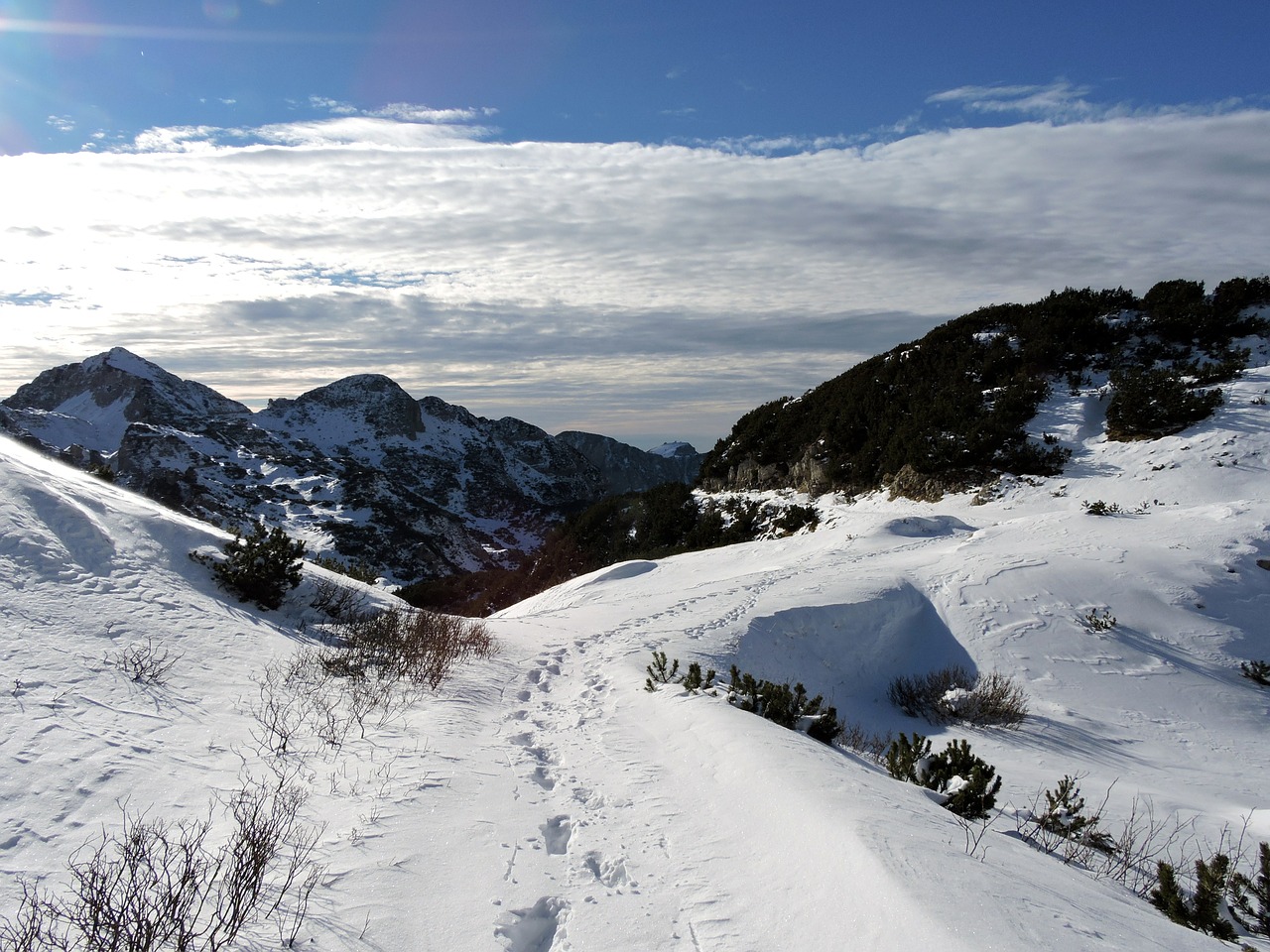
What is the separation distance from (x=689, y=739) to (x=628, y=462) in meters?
114

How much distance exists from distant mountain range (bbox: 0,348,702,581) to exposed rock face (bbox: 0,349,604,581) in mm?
201

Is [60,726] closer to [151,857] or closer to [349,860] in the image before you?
[151,857]

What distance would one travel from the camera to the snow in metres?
3.26

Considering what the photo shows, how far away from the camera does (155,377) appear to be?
280ft

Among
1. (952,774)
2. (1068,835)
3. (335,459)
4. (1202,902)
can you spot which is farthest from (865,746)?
(335,459)

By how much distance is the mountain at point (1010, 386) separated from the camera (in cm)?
1889

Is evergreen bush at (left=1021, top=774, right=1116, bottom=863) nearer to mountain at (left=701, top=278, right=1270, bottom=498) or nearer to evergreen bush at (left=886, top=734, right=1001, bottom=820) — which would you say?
evergreen bush at (left=886, top=734, right=1001, bottom=820)

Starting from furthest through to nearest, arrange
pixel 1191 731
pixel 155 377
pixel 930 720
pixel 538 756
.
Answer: pixel 155 377 < pixel 930 720 < pixel 1191 731 < pixel 538 756

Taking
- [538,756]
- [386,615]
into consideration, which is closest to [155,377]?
[386,615]

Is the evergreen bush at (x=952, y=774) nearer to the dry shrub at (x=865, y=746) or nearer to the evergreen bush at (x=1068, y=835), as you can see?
the evergreen bush at (x=1068, y=835)

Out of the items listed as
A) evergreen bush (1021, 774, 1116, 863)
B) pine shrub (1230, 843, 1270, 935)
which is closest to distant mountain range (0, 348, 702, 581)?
evergreen bush (1021, 774, 1116, 863)

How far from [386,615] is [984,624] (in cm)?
1020

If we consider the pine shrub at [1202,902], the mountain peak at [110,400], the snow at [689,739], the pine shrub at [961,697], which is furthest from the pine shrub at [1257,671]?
the mountain peak at [110,400]

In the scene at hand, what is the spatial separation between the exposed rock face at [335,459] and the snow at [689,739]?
3012cm
